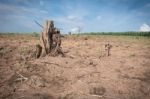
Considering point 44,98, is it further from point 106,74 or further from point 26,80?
point 106,74

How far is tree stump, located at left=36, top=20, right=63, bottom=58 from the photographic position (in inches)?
299

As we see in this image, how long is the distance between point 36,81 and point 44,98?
988 millimetres

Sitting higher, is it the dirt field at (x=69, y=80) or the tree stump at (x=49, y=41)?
→ the tree stump at (x=49, y=41)

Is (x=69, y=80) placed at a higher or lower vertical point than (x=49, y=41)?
lower

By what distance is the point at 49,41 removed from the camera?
772cm

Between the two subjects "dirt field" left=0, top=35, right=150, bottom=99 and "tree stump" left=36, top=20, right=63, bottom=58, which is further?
"tree stump" left=36, top=20, right=63, bottom=58

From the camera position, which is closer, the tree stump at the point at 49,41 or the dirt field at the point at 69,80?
the dirt field at the point at 69,80

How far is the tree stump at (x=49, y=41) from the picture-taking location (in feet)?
24.9

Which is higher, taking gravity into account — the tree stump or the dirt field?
the tree stump

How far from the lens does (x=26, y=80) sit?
200 inches

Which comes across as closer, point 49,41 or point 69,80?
point 69,80

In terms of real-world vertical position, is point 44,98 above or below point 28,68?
below

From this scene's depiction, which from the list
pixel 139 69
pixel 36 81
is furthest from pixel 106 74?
pixel 36 81

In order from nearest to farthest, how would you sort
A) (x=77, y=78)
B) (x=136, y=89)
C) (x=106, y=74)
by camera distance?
(x=136, y=89), (x=77, y=78), (x=106, y=74)
